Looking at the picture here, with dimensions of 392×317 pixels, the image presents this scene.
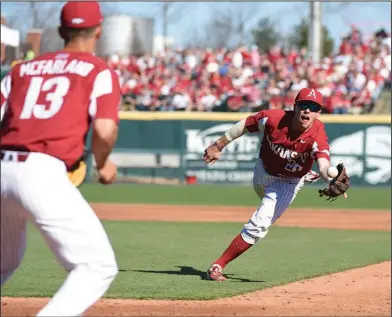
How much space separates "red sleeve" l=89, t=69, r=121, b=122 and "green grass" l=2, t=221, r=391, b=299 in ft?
10.6

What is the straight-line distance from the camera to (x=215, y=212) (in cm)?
1673

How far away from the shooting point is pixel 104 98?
15.0ft

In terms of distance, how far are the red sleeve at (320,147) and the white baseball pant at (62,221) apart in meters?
3.58

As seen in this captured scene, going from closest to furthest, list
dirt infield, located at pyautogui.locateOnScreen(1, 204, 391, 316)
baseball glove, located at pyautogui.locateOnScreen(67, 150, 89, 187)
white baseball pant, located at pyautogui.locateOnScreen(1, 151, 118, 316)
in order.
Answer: white baseball pant, located at pyautogui.locateOnScreen(1, 151, 118, 316)
baseball glove, located at pyautogui.locateOnScreen(67, 150, 89, 187)
dirt infield, located at pyautogui.locateOnScreen(1, 204, 391, 316)

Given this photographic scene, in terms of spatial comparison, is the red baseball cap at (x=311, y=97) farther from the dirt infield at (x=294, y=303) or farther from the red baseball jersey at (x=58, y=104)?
the red baseball jersey at (x=58, y=104)

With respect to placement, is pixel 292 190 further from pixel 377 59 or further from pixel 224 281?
pixel 377 59

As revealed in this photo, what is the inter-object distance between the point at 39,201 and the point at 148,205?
1366cm

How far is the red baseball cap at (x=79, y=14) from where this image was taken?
4.63m

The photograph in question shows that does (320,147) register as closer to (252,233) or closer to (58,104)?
(252,233)

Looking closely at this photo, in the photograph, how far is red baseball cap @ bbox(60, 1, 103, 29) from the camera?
4.63 meters

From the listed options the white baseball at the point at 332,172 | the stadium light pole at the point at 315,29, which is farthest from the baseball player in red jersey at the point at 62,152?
the stadium light pole at the point at 315,29

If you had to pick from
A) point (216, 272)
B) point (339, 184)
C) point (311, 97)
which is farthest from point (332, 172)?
point (216, 272)

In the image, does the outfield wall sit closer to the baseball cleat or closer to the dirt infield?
the dirt infield

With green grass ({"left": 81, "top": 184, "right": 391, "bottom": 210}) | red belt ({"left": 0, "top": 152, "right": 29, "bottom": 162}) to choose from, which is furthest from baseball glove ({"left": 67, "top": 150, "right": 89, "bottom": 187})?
green grass ({"left": 81, "top": 184, "right": 391, "bottom": 210})
